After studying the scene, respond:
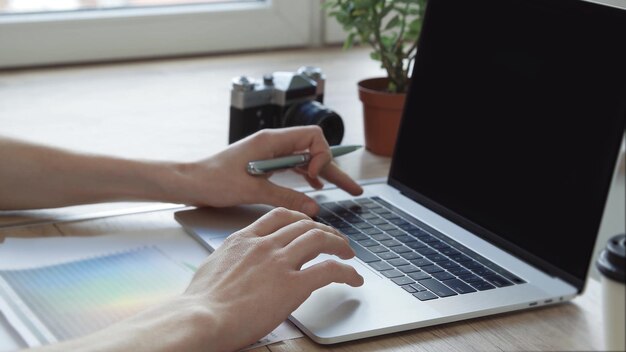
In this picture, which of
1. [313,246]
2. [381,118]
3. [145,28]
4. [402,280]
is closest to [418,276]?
[402,280]

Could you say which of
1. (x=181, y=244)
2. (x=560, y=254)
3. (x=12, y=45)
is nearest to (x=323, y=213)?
(x=181, y=244)

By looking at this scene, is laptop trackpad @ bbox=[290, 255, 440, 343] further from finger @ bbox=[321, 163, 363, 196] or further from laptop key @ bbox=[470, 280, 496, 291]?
finger @ bbox=[321, 163, 363, 196]

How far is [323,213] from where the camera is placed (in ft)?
3.70

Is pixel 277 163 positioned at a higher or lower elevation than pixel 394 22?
lower

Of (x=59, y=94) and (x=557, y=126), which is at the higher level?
(x=557, y=126)

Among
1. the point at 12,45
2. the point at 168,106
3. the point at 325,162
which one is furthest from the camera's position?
the point at 12,45

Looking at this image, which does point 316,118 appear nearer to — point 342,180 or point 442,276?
point 342,180

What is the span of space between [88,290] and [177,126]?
605 mm

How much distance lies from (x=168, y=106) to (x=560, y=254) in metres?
0.85

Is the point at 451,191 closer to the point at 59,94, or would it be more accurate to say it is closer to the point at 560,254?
the point at 560,254

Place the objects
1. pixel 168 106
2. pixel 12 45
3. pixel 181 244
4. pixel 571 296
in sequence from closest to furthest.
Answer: pixel 571 296 → pixel 181 244 → pixel 168 106 → pixel 12 45

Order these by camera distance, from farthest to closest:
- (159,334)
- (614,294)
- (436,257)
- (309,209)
Answer: (309,209), (436,257), (159,334), (614,294)

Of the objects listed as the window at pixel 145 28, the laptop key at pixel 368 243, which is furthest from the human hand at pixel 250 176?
the window at pixel 145 28

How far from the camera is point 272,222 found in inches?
36.7
